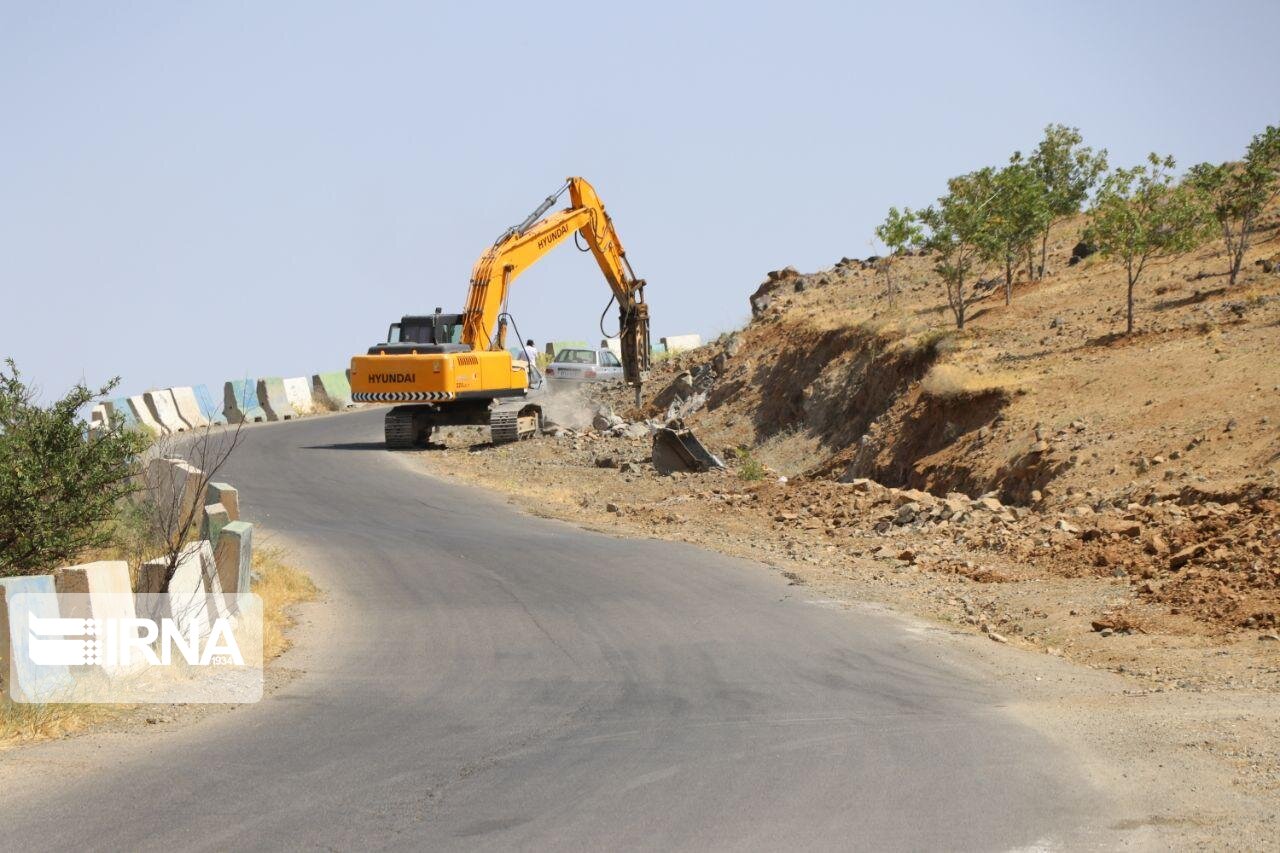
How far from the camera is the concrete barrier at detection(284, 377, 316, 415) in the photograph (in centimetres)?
4616

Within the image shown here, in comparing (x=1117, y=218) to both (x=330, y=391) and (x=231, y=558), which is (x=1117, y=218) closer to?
(x=231, y=558)

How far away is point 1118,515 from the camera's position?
17859mm

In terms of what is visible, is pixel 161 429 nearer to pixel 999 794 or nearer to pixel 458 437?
pixel 458 437

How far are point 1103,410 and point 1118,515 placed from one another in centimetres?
485

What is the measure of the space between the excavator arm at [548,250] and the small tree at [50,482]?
19.0 m

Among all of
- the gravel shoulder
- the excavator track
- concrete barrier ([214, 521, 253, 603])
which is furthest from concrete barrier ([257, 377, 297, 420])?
concrete barrier ([214, 521, 253, 603])

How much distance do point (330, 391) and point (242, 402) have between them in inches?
221

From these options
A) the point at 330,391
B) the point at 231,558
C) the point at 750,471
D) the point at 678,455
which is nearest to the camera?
the point at 231,558

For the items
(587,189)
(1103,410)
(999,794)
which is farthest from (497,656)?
(587,189)

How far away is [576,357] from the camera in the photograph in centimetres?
4447

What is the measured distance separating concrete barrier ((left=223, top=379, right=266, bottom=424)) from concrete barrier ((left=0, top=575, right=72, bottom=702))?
32619 mm

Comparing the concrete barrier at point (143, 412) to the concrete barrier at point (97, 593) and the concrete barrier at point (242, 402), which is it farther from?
the concrete barrier at point (97, 593)

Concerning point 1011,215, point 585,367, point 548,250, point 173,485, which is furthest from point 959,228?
point 173,485

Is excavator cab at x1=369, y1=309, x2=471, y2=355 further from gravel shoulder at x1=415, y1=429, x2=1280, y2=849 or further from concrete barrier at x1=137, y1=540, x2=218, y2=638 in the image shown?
concrete barrier at x1=137, y1=540, x2=218, y2=638
